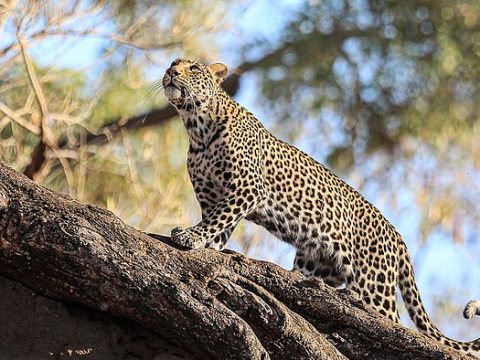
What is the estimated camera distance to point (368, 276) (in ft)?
32.9

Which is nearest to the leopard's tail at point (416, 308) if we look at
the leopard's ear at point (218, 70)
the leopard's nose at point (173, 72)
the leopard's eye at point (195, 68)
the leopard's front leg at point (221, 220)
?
the leopard's front leg at point (221, 220)

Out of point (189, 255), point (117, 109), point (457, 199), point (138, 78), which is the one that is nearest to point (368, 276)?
point (189, 255)

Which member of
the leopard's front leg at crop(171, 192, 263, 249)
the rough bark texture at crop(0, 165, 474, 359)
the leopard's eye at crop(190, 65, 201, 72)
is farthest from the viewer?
the leopard's eye at crop(190, 65, 201, 72)

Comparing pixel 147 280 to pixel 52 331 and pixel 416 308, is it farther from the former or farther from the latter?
pixel 416 308

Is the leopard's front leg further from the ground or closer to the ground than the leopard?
closer to the ground

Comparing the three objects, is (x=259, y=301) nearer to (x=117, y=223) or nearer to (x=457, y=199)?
(x=117, y=223)

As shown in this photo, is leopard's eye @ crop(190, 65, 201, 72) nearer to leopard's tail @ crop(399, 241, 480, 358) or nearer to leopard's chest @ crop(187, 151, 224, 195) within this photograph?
leopard's chest @ crop(187, 151, 224, 195)

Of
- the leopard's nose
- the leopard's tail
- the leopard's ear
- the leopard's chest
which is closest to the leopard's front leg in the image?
the leopard's chest

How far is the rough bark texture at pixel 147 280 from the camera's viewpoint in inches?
258

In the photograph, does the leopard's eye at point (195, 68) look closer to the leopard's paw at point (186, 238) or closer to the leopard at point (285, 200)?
the leopard at point (285, 200)

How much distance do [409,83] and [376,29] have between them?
3.50 feet

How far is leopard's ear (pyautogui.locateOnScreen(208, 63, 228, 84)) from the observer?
988 cm

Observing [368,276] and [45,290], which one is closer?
[45,290]

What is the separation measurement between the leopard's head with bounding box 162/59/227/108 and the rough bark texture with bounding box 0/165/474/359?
2483 millimetres
